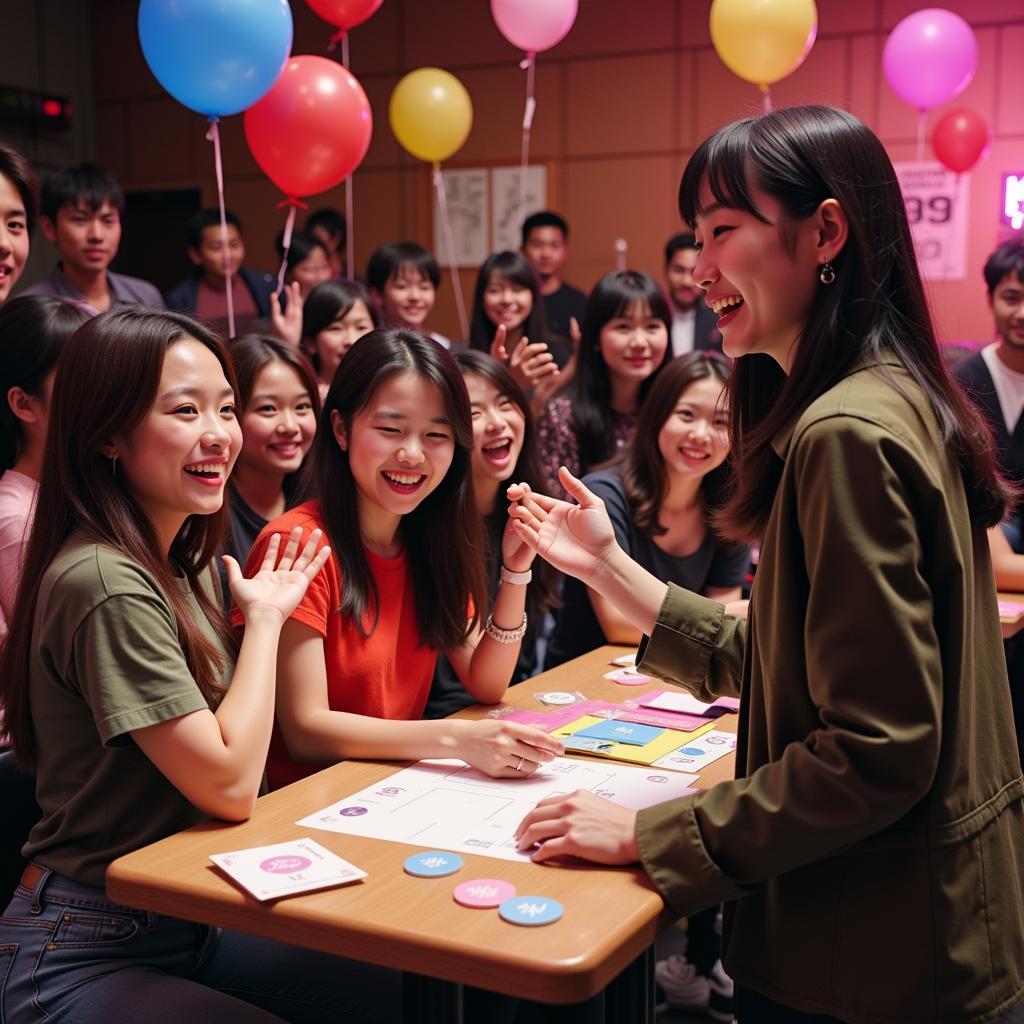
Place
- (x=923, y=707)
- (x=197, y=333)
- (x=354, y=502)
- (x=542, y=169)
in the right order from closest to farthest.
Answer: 1. (x=923, y=707)
2. (x=197, y=333)
3. (x=354, y=502)
4. (x=542, y=169)

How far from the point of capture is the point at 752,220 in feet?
3.94

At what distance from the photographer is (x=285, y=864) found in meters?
1.29

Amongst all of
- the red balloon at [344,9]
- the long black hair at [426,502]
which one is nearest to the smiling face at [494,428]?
the long black hair at [426,502]

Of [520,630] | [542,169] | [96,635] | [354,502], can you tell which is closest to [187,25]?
[354,502]

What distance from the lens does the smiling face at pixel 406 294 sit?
4.41 metres

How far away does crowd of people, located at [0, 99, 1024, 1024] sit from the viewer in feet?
3.55

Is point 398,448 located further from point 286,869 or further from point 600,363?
point 600,363

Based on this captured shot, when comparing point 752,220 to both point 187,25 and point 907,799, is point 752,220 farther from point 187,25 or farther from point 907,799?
point 187,25

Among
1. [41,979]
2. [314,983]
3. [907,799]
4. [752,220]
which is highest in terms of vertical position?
[752,220]

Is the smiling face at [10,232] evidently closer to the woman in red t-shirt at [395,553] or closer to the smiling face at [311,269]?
the woman in red t-shirt at [395,553]

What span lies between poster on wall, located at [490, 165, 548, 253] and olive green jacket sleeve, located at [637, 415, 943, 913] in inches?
248

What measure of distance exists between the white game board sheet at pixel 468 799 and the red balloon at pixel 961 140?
16.4ft

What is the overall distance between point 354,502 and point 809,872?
1.13 metres

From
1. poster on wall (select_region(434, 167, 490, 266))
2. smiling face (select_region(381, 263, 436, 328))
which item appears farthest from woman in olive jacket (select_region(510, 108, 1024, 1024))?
poster on wall (select_region(434, 167, 490, 266))
